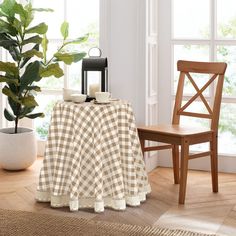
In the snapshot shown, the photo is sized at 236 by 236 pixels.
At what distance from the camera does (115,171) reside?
3791 mm

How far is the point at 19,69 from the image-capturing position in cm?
478

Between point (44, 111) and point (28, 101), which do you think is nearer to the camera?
point (28, 101)

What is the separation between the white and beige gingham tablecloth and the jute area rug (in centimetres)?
61

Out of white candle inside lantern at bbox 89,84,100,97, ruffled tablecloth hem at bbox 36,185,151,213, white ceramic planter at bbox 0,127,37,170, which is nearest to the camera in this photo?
ruffled tablecloth hem at bbox 36,185,151,213

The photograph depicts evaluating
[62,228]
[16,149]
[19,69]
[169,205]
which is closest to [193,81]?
[169,205]

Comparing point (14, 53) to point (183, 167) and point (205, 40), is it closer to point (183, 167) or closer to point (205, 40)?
point (205, 40)

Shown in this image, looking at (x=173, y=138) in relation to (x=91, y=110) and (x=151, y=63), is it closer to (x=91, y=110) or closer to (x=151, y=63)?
(x=91, y=110)

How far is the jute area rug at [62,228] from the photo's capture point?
275cm

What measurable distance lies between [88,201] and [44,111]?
1.77 m

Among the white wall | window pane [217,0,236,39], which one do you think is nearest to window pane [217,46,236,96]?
window pane [217,0,236,39]

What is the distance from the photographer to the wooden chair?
12.8 ft

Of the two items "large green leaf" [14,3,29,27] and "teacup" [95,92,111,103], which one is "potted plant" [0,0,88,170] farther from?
"teacup" [95,92,111,103]

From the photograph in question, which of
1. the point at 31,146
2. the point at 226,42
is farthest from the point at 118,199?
the point at 226,42

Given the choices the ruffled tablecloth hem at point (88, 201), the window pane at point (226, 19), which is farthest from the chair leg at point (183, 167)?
the window pane at point (226, 19)
